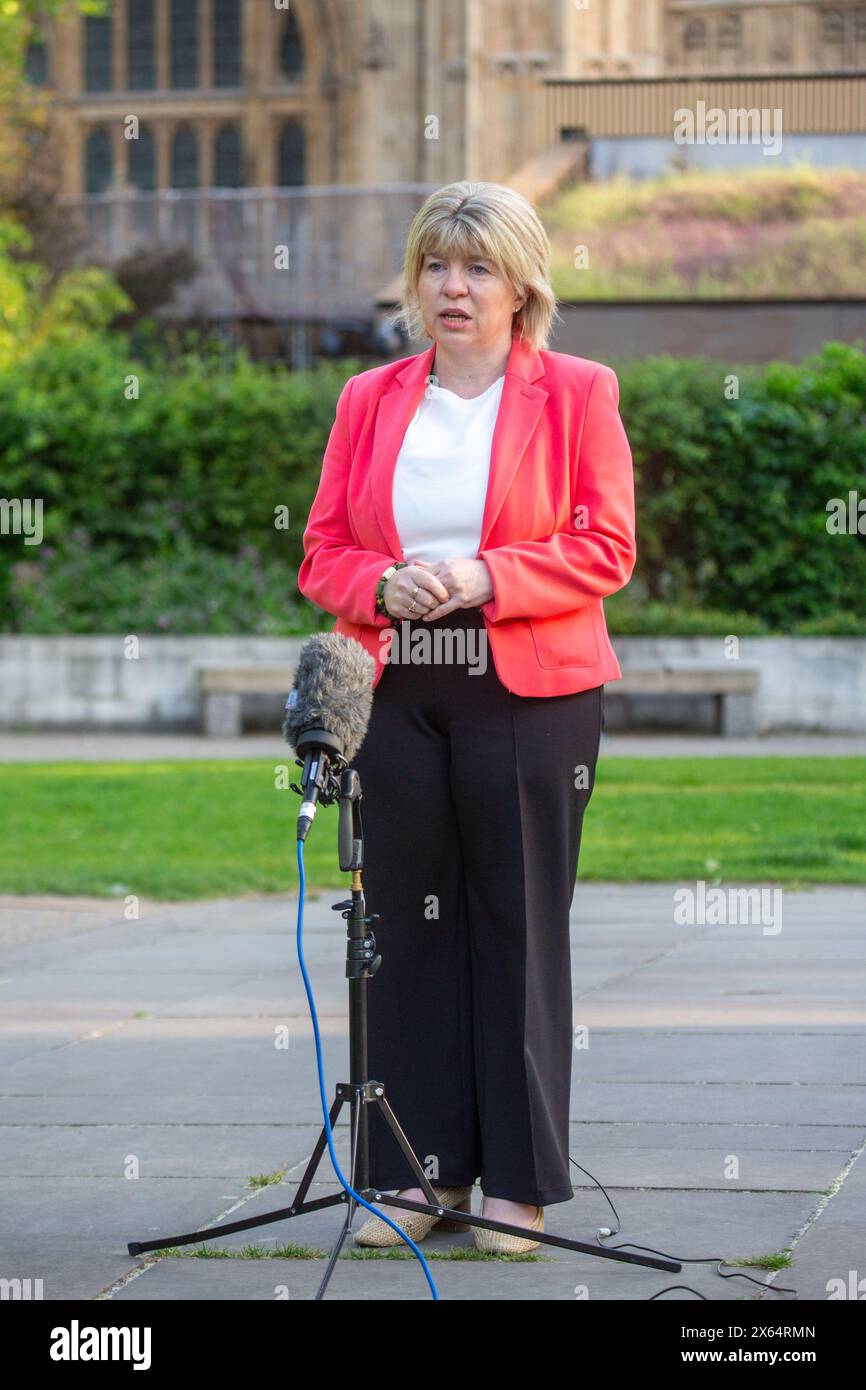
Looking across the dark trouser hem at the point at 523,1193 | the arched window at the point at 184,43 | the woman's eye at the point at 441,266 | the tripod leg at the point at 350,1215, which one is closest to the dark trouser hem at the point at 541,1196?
the dark trouser hem at the point at 523,1193

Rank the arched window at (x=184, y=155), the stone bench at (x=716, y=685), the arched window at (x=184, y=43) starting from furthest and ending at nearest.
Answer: the arched window at (x=184, y=155), the arched window at (x=184, y=43), the stone bench at (x=716, y=685)

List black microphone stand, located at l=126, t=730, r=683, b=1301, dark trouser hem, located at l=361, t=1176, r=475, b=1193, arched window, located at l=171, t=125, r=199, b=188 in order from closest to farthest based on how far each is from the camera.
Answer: black microphone stand, located at l=126, t=730, r=683, b=1301, dark trouser hem, located at l=361, t=1176, r=475, b=1193, arched window, located at l=171, t=125, r=199, b=188

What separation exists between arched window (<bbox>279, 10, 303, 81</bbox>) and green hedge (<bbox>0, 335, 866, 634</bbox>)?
28.9 metres

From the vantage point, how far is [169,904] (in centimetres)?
962

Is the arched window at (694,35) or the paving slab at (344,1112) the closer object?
the paving slab at (344,1112)

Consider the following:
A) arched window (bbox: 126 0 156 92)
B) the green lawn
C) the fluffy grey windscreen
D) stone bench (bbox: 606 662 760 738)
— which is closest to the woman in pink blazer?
the fluffy grey windscreen

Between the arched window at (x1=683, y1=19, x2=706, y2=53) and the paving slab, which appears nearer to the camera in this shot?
the paving slab

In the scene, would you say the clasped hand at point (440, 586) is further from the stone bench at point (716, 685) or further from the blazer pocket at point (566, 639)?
the stone bench at point (716, 685)

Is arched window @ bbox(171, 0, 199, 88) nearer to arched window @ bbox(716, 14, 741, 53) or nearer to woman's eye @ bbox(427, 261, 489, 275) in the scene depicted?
arched window @ bbox(716, 14, 741, 53)

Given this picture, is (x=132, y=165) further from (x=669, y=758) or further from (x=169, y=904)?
(x=169, y=904)

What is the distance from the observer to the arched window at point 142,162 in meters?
48.7

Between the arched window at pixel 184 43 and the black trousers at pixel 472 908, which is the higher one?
the arched window at pixel 184 43

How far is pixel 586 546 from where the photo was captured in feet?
13.6

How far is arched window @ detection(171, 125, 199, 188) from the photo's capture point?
160ft
